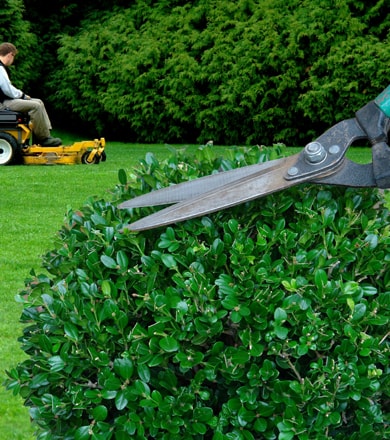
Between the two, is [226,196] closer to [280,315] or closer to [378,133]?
[280,315]

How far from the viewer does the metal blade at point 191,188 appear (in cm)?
261

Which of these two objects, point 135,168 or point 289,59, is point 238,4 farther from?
point 135,168

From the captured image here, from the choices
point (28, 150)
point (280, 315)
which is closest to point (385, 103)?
point (280, 315)

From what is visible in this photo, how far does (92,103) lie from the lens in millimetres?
17062

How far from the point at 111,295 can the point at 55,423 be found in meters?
0.45

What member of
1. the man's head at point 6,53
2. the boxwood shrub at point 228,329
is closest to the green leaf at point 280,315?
the boxwood shrub at point 228,329

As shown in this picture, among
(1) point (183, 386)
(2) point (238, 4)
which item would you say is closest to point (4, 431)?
(1) point (183, 386)

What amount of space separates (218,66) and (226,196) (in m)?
13.2

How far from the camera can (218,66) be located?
15.3m

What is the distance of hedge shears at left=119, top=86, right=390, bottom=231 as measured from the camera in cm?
242

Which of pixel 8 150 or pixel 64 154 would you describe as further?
pixel 64 154

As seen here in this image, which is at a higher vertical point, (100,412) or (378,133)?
(378,133)

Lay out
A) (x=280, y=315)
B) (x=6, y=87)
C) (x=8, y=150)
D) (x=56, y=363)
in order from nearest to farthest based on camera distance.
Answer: (x=280, y=315), (x=56, y=363), (x=8, y=150), (x=6, y=87)

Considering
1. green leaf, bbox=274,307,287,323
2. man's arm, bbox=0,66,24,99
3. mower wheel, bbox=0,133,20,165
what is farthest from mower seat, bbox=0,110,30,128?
green leaf, bbox=274,307,287,323
